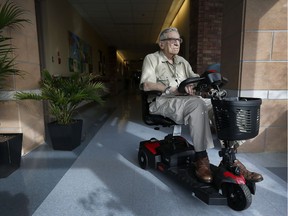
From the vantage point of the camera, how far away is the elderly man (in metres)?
1.50

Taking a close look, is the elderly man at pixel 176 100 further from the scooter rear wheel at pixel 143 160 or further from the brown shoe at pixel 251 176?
the scooter rear wheel at pixel 143 160

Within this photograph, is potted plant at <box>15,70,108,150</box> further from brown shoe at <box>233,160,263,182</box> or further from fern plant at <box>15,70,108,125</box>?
brown shoe at <box>233,160,263,182</box>

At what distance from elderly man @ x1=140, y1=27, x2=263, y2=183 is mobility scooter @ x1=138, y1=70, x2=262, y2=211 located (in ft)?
0.22

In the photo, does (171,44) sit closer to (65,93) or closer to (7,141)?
(65,93)

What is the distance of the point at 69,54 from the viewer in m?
5.30

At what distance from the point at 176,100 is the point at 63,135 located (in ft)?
5.09

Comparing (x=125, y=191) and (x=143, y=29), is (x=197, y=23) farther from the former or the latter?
(x=143, y=29)

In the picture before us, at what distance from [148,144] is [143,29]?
22.7ft

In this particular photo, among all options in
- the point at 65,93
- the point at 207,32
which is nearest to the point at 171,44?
the point at 65,93

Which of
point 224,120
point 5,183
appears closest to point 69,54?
point 5,183

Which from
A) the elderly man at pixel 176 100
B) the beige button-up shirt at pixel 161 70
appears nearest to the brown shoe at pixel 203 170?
the elderly man at pixel 176 100

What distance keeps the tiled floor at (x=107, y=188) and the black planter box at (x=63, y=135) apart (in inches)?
3.6

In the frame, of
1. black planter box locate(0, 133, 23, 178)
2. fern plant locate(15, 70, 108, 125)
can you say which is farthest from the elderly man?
black planter box locate(0, 133, 23, 178)

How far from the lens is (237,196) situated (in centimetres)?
133
